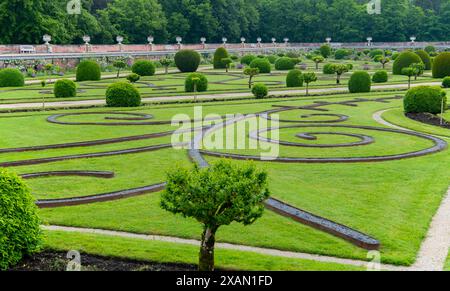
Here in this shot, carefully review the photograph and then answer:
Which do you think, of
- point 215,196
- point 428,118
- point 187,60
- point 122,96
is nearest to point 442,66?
point 428,118

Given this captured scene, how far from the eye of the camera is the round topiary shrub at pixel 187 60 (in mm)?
48781

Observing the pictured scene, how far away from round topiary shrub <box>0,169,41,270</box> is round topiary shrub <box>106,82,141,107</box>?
18212 mm

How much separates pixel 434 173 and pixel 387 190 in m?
2.36

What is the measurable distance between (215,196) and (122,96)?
19.7m

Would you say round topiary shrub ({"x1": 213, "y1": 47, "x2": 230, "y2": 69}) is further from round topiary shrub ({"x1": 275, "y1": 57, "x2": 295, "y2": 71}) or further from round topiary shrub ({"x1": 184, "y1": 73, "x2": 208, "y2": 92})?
round topiary shrub ({"x1": 184, "y1": 73, "x2": 208, "y2": 92})

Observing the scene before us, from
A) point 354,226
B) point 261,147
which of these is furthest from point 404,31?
point 354,226

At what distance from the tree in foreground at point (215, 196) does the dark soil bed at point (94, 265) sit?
0.68 metres

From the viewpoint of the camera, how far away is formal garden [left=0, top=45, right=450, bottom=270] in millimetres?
8133

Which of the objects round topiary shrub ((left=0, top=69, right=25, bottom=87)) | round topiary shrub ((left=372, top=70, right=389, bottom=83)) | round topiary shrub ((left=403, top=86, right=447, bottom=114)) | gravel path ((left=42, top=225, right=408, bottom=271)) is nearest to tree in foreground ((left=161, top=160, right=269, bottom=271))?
gravel path ((left=42, top=225, right=408, bottom=271))

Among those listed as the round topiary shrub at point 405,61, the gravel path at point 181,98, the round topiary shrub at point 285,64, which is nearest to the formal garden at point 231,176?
the gravel path at point 181,98

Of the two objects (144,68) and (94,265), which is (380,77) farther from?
(94,265)

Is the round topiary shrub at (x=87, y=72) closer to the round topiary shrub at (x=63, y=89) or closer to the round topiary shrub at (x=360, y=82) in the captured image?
the round topiary shrub at (x=63, y=89)

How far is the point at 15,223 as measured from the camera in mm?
7820
